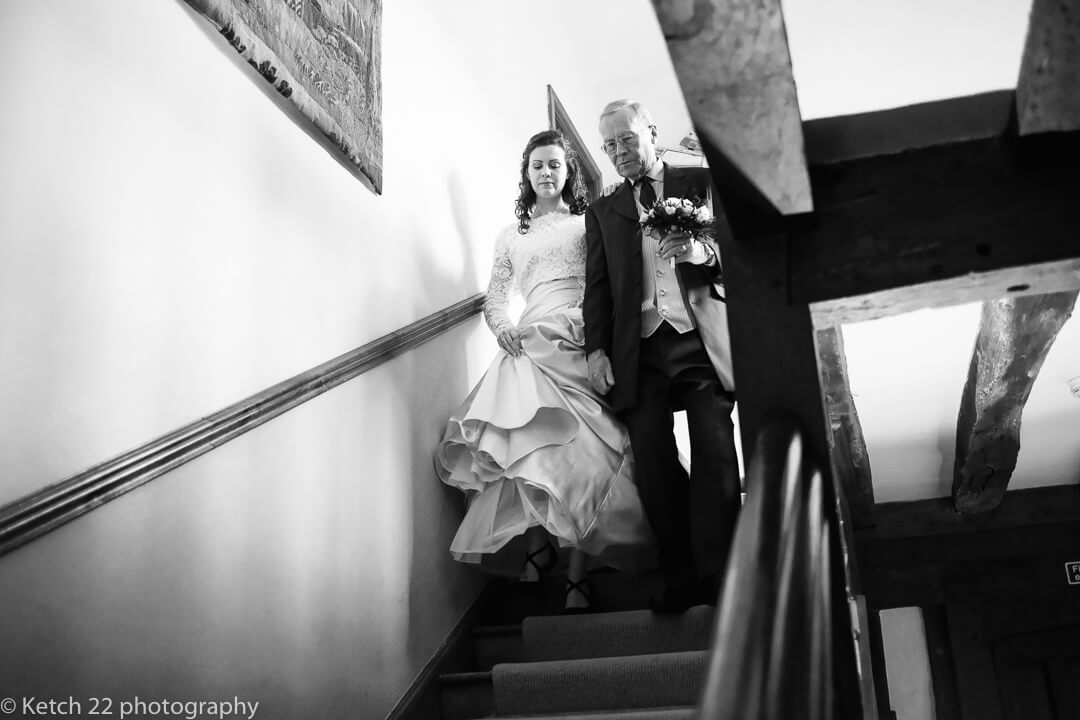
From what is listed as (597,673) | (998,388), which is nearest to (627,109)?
(597,673)

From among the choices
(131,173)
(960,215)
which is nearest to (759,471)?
(960,215)

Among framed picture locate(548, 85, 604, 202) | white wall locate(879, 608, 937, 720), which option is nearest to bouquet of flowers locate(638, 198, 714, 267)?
framed picture locate(548, 85, 604, 202)

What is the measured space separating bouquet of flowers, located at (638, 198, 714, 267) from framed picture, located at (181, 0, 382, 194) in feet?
3.00

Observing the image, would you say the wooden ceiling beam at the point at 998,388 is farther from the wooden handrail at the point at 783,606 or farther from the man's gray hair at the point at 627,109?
the wooden handrail at the point at 783,606

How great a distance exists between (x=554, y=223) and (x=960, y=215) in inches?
79.2

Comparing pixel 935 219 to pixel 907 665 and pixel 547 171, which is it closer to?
pixel 547 171

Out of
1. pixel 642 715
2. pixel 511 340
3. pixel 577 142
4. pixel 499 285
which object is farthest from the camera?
pixel 577 142

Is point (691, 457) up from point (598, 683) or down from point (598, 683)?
up

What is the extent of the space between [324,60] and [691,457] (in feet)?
4.92

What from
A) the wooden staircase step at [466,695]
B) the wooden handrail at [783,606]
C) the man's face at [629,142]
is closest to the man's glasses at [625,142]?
the man's face at [629,142]

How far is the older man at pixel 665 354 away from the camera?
2.64 meters

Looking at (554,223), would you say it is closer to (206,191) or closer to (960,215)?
(206,191)

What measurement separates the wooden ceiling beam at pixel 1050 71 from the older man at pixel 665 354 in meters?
1.15

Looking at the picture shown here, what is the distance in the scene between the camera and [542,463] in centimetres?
285
